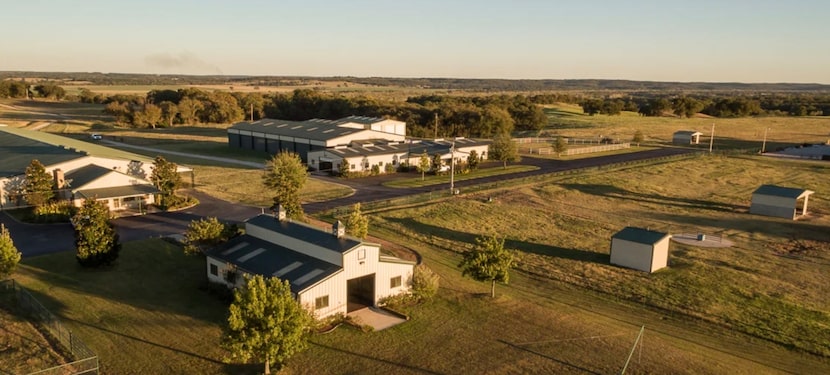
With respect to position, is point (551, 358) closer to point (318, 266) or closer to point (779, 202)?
point (318, 266)

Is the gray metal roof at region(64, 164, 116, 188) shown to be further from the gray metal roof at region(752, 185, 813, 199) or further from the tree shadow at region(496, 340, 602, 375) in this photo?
the gray metal roof at region(752, 185, 813, 199)

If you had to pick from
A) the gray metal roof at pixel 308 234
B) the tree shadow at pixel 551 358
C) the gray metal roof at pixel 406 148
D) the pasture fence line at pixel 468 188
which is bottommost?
the tree shadow at pixel 551 358

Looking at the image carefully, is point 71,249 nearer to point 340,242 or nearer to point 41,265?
point 41,265

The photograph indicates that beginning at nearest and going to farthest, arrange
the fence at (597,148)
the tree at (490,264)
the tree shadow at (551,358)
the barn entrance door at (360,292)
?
the tree shadow at (551,358) < the barn entrance door at (360,292) < the tree at (490,264) < the fence at (597,148)

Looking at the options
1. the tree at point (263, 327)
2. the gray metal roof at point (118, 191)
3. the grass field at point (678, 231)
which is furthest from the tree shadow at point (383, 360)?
the gray metal roof at point (118, 191)

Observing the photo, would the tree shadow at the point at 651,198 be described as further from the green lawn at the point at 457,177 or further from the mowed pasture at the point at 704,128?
the mowed pasture at the point at 704,128

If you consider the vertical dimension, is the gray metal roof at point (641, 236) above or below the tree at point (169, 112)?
below

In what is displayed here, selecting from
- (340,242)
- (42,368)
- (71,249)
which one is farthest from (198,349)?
(71,249)
